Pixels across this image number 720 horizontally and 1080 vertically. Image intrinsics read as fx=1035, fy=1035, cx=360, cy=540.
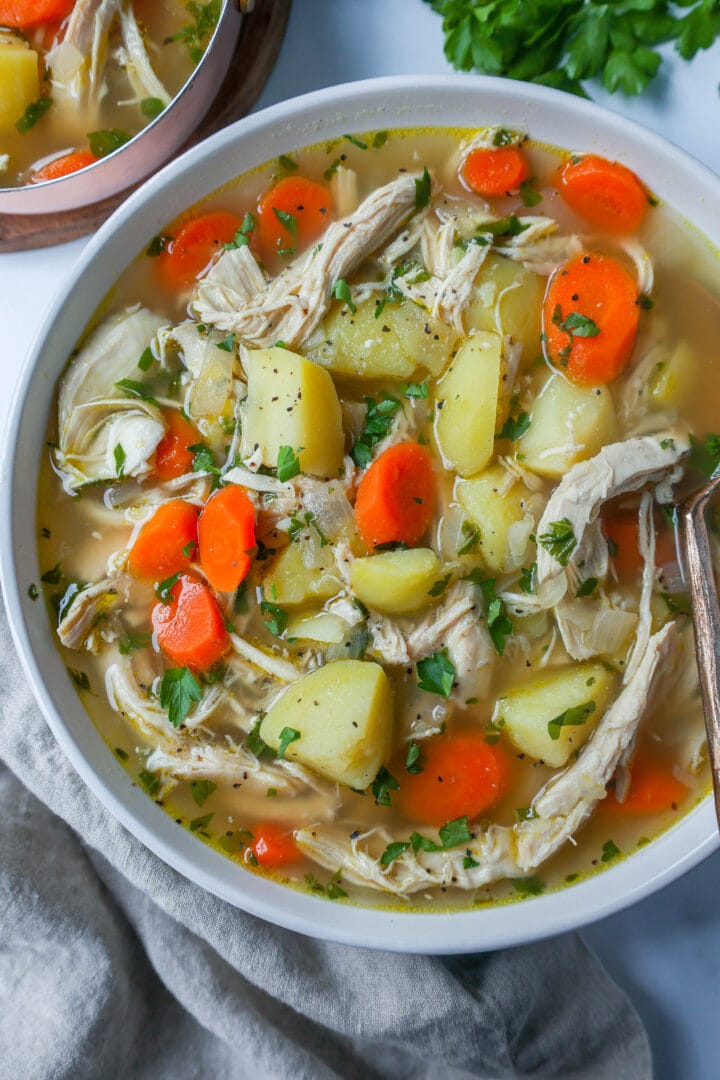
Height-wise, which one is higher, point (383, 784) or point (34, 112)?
point (34, 112)

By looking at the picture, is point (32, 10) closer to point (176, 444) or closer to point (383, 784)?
point (176, 444)

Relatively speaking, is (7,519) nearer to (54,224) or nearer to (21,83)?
(54,224)

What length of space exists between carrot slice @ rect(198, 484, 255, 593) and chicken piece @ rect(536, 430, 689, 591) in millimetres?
643

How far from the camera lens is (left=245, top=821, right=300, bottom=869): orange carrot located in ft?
7.82

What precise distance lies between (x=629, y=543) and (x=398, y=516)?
54 cm

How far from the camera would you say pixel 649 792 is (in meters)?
2.39

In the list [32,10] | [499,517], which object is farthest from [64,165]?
[499,517]

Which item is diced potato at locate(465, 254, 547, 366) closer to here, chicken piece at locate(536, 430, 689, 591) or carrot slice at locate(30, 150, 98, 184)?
chicken piece at locate(536, 430, 689, 591)

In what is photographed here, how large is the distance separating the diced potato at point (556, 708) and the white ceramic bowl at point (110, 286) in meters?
0.32

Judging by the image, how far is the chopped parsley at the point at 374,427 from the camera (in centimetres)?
232

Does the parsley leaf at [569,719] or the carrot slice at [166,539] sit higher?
the carrot slice at [166,539]

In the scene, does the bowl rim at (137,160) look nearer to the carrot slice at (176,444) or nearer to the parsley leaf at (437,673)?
the carrot slice at (176,444)

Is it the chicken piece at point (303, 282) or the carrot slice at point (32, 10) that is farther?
the carrot slice at point (32, 10)

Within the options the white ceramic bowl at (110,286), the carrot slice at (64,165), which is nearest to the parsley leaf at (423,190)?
the white ceramic bowl at (110,286)
